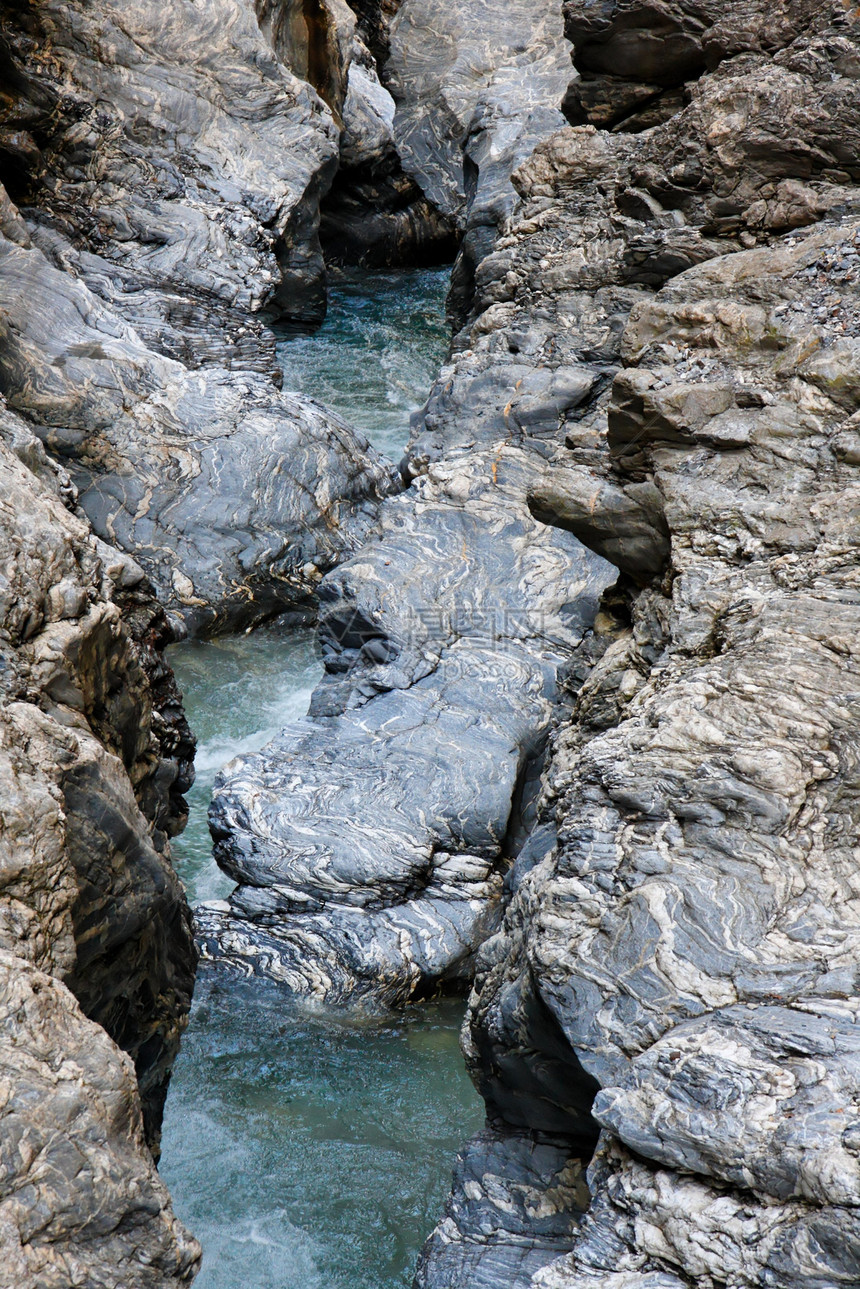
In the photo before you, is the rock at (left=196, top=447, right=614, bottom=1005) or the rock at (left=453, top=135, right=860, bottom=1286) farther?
the rock at (left=196, top=447, right=614, bottom=1005)

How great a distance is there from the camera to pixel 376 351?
1216cm

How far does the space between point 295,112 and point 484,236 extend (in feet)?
10.4

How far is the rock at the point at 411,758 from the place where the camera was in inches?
222

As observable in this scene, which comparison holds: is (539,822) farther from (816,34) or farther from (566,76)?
(566,76)

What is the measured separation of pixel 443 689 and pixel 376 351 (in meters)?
6.82

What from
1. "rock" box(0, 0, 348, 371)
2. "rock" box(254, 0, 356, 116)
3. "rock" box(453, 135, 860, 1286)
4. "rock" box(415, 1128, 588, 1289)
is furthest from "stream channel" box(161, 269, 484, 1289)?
"rock" box(254, 0, 356, 116)

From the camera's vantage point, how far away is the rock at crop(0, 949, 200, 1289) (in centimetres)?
237

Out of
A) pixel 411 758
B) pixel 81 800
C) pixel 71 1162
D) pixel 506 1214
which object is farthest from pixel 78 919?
pixel 411 758

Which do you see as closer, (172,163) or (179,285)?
(179,285)

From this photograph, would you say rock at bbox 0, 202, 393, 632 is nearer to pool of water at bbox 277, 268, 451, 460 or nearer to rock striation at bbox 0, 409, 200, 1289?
pool of water at bbox 277, 268, 451, 460

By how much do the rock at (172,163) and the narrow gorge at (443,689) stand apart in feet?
0.18

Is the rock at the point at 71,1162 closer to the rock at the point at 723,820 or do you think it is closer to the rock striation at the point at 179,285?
the rock at the point at 723,820

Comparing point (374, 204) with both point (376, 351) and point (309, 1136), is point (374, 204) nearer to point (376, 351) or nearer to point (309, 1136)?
point (376, 351)

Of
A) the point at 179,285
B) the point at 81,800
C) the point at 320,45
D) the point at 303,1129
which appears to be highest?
the point at 320,45
